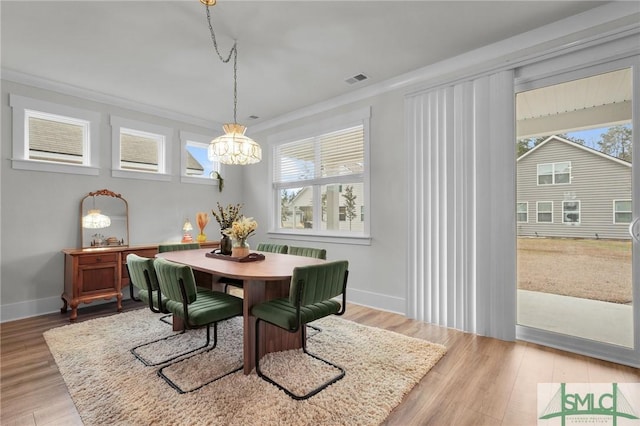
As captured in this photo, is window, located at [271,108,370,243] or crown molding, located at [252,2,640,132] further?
window, located at [271,108,370,243]

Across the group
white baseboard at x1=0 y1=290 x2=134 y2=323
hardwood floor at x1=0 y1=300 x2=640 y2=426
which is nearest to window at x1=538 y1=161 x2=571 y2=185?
hardwood floor at x1=0 y1=300 x2=640 y2=426

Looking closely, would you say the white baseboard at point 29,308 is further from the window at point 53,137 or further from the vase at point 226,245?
the vase at point 226,245

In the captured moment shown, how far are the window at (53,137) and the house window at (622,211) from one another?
18.5 ft

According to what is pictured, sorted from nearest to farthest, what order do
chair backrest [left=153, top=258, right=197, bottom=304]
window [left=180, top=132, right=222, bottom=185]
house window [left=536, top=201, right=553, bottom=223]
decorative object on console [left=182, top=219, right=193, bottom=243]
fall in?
chair backrest [left=153, top=258, right=197, bottom=304] → house window [left=536, top=201, right=553, bottom=223] → decorative object on console [left=182, top=219, right=193, bottom=243] → window [left=180, top=132, right=222, bottom=185]

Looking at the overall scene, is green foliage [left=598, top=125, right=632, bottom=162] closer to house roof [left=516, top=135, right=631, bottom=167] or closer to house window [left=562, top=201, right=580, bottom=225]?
house roof [left=516, top=135, right=631, bottom=167]

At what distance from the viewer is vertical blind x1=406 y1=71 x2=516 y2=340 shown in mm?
2842

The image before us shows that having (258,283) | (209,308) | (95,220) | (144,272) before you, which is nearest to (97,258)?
(95,220)

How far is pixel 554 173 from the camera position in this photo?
9.12ft

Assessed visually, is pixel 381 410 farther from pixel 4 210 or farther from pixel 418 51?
pixel 4 210

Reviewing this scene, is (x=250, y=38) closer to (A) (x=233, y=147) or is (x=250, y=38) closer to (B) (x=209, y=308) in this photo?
(A) (x=233, y=147)

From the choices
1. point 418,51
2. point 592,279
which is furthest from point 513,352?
point 418,51

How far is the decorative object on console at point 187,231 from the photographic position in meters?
4.57

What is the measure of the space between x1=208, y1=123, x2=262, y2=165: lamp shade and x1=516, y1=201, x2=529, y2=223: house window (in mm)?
2581

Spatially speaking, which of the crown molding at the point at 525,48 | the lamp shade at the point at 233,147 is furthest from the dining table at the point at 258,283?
the crown molding at the point at 525,48
